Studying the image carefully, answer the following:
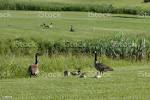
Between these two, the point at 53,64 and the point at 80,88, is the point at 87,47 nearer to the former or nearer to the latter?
the point at 53,64

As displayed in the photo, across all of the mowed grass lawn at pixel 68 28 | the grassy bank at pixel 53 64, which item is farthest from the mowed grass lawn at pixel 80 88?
the mowed grass lawn at pixel 68 28

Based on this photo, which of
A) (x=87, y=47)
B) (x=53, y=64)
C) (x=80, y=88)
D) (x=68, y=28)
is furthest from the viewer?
(x=68, y=28)

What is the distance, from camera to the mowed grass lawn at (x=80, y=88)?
19877 millimetres

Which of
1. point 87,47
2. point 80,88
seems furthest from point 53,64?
point 80,88

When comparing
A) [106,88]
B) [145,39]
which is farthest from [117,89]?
[145,39]

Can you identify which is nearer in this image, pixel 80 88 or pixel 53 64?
pixel 80 88

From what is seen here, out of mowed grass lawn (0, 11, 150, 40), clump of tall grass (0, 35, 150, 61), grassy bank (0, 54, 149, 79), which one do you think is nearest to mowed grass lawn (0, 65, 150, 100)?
grassy bank (0, 54, 149, 79)

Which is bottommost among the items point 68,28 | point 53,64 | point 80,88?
point 53,64

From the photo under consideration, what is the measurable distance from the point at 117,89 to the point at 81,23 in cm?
3678

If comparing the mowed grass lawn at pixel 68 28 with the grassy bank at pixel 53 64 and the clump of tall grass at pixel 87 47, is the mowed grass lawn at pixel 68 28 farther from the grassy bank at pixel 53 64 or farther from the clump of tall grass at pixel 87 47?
the grassy bank at pixel 53 64

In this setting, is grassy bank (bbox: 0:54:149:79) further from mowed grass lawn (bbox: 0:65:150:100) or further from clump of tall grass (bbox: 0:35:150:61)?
mowed grass lawn (bbox: 0:65:150:100)

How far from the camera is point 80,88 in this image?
21875 millimetres

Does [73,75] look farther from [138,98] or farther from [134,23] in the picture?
[134,23]

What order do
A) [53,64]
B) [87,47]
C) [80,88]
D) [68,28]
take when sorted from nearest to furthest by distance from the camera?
[80,88]
[53,64]
[87,47]
[68,28]
